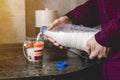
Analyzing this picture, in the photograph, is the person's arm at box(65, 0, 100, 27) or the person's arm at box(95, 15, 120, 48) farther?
the person's arm at box(65, 0, 100, 27)

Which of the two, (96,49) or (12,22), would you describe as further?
(12,22)

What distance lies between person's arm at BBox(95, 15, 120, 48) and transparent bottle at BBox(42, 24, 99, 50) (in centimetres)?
16

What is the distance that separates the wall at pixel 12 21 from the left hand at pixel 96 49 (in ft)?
2.63

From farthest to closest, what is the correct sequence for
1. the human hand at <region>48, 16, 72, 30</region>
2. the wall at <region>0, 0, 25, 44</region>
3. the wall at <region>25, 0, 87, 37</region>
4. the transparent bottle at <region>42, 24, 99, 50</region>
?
the wall at <region>25, 0, 87, 37</region> → the wall at <region>0, 0, 25, 44</region> → the human hand at <region>48, 16, 72, 30</region> → the transparent bottle at <region>42, 24, 99, 50</region>

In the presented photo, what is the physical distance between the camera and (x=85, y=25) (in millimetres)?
1179

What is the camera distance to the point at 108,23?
88 centimetres

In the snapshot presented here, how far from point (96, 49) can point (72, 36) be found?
0.18m

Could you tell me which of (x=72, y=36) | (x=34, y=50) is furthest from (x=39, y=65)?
(x=72, y=36)

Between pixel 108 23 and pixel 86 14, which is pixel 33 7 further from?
pixel 108 23

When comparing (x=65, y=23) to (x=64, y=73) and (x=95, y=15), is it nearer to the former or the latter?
(x=95, y=15)

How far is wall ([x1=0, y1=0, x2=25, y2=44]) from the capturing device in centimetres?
160

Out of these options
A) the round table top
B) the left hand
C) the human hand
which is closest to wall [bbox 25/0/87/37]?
the round table top

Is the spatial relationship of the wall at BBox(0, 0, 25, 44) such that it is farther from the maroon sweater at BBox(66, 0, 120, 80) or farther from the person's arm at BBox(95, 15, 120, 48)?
the person's arm at BBox(95, 15, 120, 48)

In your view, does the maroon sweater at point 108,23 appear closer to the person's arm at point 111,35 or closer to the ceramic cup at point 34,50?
the person's arm at point 111,35
